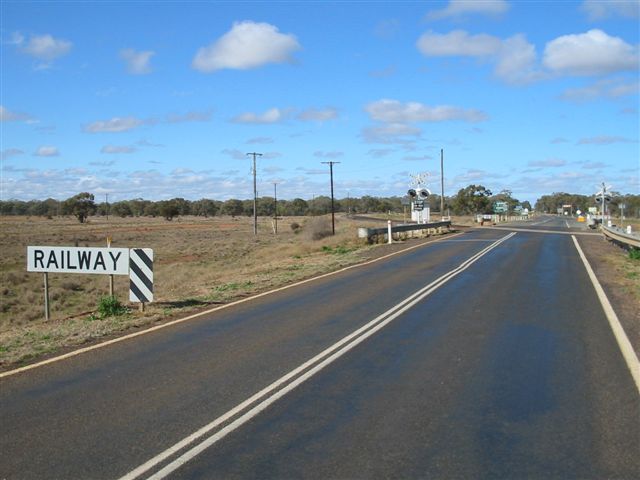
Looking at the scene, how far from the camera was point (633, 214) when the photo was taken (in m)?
140

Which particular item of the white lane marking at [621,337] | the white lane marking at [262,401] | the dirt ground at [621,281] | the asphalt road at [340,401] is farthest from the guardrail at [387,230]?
the asphalt road at [340,401]

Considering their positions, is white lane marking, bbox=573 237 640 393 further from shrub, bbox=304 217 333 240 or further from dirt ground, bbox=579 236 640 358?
shrub, bbox=304 217 333 240

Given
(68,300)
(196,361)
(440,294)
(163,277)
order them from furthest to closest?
A: (163,277) → (68,300) → (440,294) → (196,361)

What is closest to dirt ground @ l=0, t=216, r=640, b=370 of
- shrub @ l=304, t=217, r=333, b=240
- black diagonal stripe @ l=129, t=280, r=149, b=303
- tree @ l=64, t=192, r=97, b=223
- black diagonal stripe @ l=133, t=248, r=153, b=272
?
black diagonal stripe @ l=129, t=280, r=149, b=303

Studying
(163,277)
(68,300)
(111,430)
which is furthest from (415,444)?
(163,277)

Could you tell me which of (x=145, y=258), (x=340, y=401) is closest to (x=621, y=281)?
(x=145, y=258)

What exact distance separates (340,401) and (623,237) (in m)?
26.9

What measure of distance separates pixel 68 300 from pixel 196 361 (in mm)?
20679

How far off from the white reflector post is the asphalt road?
1584 mm

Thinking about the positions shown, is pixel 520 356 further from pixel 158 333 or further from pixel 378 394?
pixel 158 333

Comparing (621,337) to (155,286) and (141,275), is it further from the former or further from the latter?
(155,286)

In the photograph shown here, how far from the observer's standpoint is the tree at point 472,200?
14600 cm

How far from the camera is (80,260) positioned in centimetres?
1408

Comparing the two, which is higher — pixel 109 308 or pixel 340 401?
pixel 109 308
